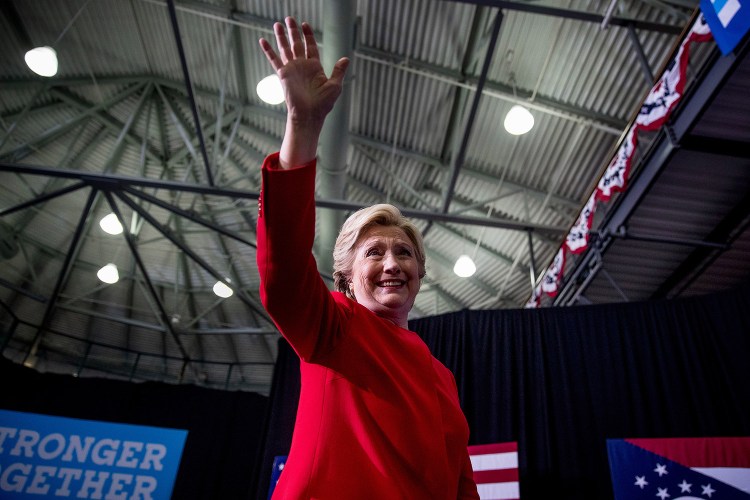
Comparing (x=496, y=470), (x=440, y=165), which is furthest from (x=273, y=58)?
(x=440, y=165)

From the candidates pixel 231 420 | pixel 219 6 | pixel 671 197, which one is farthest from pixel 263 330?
pixel 671 197

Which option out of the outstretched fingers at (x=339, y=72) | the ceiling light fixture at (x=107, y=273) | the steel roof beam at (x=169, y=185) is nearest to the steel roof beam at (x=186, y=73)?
the steel roof beam at (x=169, y=185)

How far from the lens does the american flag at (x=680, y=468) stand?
4.43 meters

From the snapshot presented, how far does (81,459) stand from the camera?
842cm

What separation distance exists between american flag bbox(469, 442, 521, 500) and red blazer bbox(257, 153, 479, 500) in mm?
4826

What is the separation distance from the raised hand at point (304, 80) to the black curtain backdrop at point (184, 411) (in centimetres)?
964

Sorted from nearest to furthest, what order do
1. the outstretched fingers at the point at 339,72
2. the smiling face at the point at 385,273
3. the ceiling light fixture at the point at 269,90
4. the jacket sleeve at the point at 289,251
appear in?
the jacket sleeve at the point at 289,251
the outstretched fingers at the point at 339,72
the smiling face at the point at 385,273
the ceiling light fixture at the point at 269,90

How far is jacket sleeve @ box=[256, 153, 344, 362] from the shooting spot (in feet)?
2.86

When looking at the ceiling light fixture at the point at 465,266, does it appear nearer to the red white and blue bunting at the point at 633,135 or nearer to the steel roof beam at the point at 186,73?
the red white and blue bunting at the point at 633,135

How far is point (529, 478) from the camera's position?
5301mm

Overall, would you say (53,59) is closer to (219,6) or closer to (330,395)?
(219,6)

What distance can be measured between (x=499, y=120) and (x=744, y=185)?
3.57 m

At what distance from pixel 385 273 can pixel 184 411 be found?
34.7ft

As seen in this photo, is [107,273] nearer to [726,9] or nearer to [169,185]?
[169,185]
